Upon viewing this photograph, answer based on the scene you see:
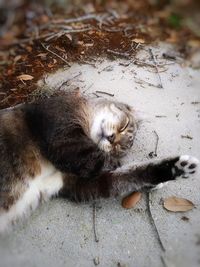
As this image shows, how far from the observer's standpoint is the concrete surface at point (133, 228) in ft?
9.25

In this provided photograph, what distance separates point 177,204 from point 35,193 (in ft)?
3.71

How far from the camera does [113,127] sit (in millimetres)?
3391

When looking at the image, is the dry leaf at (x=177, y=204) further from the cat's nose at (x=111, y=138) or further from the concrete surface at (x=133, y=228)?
the cat's nose at (x=111, y=138)

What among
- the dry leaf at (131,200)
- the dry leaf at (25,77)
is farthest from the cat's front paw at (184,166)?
the dry leaf at (25,77)

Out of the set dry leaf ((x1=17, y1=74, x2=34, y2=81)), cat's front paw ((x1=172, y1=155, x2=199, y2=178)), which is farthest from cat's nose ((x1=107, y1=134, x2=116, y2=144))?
dry leaf ((x1=17, y1=74, x2=34, y2=81))

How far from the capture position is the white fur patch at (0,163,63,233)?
303cm

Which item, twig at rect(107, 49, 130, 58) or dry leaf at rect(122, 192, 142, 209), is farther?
twig at rect(107, 49, 130, 58)

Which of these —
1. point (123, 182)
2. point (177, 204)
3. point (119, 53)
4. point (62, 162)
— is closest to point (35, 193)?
point (62, 162)

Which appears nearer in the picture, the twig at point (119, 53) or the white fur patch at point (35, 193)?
the white fur patch at point (35, 193)

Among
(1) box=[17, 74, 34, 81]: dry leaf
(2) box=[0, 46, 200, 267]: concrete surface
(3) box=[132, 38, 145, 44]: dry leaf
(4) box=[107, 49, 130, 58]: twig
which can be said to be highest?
(3) box=[132, 38, 145, 44]: dry leaf

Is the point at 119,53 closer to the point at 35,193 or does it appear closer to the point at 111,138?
the point at 111,138

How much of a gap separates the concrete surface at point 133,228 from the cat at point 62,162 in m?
0.12

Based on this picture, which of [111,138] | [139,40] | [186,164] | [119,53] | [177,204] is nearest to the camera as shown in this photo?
[186,164]

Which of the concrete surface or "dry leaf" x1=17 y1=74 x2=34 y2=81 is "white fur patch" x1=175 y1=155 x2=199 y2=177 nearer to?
the concrete surface
